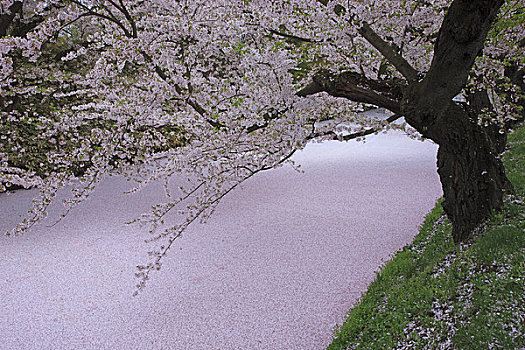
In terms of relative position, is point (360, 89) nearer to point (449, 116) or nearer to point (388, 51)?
point (388, 51)

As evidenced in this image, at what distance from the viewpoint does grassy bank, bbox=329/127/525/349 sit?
5.53ft

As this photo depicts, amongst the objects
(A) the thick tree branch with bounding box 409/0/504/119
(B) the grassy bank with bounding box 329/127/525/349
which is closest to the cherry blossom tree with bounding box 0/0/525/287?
(A) the thick tree branch with bounding box 409/0/504/119

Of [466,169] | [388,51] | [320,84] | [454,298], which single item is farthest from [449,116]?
[454,298]

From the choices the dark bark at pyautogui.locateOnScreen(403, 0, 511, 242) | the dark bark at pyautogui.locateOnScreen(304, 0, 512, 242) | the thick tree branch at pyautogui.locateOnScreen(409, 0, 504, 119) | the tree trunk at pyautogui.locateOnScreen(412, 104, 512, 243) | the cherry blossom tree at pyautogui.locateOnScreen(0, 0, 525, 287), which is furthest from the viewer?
the tree trunk at pyautogui.locateOnScreen(412, 104, 512, 243)

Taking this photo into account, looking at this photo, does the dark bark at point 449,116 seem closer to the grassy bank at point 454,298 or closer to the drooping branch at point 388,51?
the drooping branch at point 388,51

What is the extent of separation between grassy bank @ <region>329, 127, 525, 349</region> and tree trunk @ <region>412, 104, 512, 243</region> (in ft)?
0.35

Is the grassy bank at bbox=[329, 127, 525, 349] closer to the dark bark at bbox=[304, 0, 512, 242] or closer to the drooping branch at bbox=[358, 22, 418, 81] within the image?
the dark bark at bbox=[304, 0, 512, 242]

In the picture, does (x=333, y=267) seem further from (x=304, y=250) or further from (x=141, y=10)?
(x=141, y=10)

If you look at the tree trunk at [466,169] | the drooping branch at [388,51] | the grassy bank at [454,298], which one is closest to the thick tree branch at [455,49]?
the drooping branch at [388,51]

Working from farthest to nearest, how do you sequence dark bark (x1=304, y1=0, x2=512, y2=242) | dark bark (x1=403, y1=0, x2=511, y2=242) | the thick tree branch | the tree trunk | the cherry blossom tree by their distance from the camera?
the tree trunk < the cherry blossom tree < dark bark (x1=304, y1=0, x2=512, y2=242) < dark bark (x1=403, y1=0, x2=511, y2=242) < the thick tree branch

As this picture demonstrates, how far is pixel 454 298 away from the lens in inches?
77.6

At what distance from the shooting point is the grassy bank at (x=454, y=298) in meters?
1.68

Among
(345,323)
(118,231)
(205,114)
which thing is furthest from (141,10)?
(345,323)

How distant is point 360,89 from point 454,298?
1273mm
